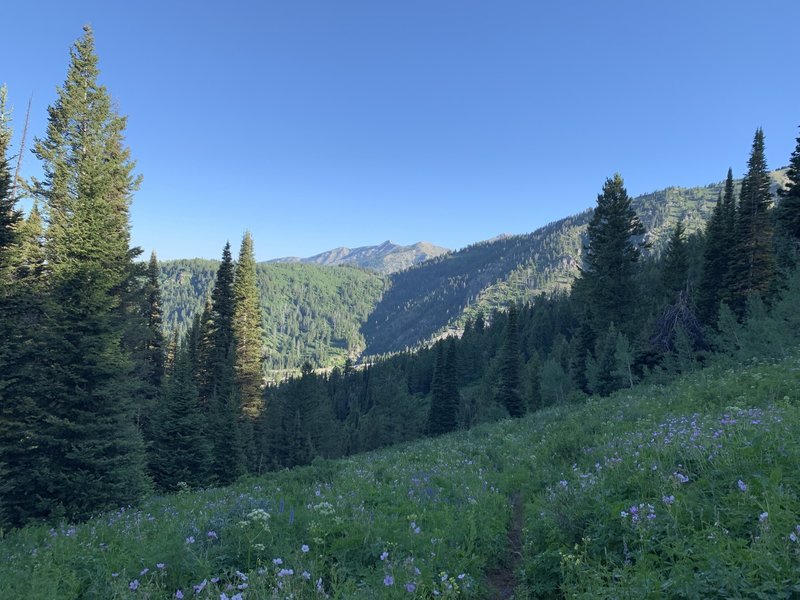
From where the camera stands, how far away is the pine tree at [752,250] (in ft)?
115

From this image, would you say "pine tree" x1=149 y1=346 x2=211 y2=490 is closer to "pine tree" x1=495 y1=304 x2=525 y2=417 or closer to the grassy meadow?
the grassy meadow

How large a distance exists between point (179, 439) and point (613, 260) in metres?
36.9

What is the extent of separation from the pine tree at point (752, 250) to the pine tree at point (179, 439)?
141 ft

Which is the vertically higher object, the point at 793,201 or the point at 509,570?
the point at 793,201

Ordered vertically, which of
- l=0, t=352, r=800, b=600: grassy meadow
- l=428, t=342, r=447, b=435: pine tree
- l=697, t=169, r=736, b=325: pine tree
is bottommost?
l=428, t=342, r=447, b=435: pine tree

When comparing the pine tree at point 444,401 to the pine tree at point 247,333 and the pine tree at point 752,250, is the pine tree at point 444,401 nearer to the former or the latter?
the pine tree at point 247,333

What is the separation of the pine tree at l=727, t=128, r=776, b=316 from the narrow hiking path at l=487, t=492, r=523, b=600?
36.7 m

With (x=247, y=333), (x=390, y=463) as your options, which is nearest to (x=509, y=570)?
(x=390, y=463)

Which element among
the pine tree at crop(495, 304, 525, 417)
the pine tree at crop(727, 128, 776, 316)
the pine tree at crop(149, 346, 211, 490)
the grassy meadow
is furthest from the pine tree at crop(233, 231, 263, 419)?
the pine tree at crop(727, 128, 776, 316)

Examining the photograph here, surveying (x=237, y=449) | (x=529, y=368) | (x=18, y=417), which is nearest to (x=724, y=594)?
(x=18, y=417)

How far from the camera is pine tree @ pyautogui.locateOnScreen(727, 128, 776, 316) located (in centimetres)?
3500

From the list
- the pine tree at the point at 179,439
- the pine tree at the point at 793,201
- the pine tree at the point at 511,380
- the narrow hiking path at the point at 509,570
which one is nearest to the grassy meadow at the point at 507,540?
the narrow hiking path at the point at 509,570

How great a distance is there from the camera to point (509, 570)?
630cm

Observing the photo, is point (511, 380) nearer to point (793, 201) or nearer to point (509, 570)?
point (793, 201)
